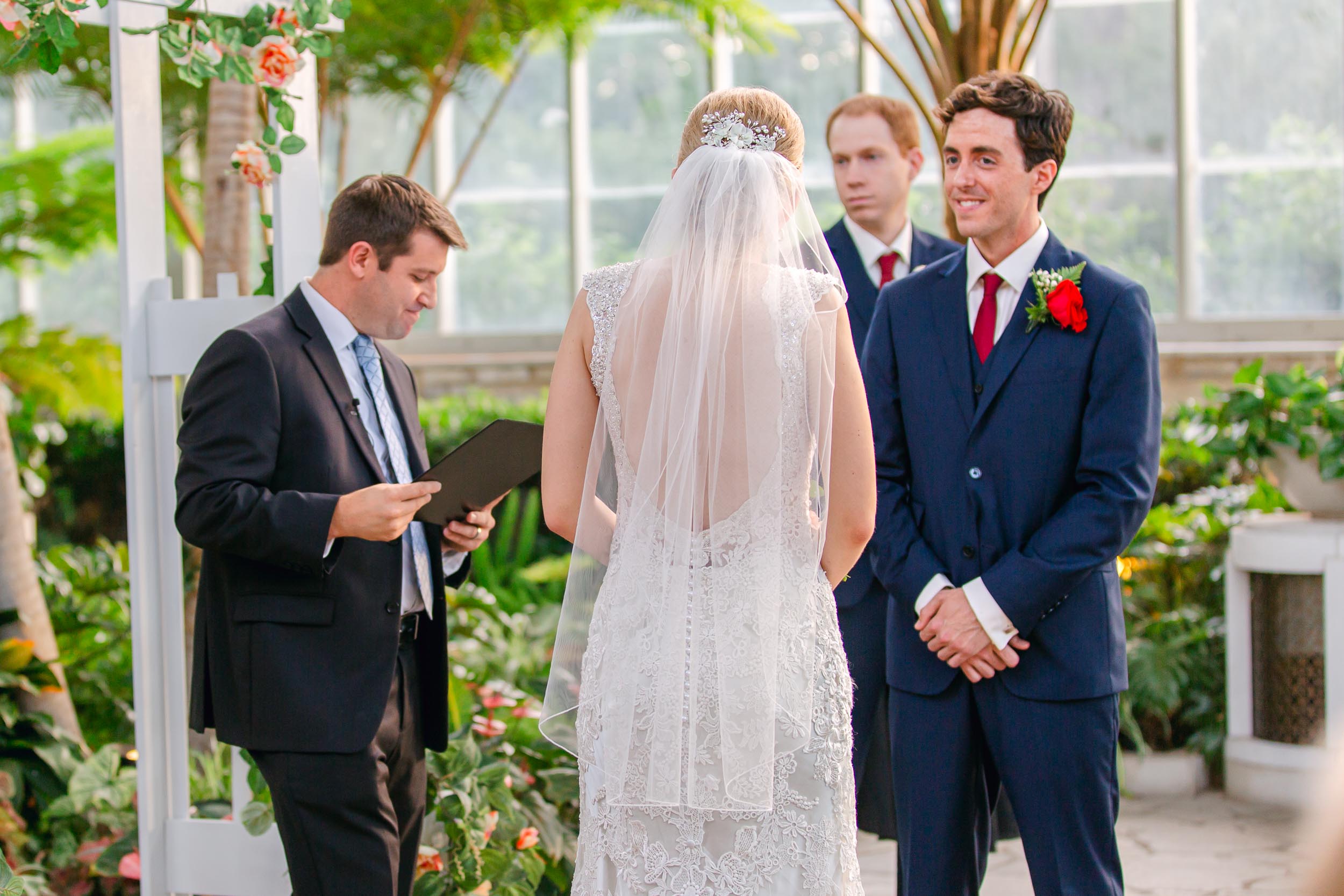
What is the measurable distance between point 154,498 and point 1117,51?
7.15 metres

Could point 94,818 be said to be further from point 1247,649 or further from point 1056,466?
point 1247,649

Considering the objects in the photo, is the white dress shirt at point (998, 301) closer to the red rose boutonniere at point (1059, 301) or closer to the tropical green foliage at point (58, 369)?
the red rose boutonniere at point (1059, 301)

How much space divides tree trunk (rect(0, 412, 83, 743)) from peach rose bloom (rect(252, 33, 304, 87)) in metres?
1.87

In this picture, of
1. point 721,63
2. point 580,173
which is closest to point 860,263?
point 721,63

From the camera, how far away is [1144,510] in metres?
2.61

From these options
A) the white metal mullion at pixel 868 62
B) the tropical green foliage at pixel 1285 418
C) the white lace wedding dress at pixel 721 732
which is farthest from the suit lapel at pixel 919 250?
the white metal mullion at pixel 868 62

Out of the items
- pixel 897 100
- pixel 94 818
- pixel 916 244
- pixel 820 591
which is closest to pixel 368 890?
pixel 820 591

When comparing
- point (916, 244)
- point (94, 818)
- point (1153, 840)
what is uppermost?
point (916, 244)

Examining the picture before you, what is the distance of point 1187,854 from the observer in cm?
431

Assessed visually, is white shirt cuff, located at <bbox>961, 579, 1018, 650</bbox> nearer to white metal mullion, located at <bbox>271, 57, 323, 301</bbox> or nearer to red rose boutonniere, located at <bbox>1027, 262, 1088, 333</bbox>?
red rose boutonniere, located at <bbox>1027, 262, 1088, 333</bbox>

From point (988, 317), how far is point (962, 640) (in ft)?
2.37

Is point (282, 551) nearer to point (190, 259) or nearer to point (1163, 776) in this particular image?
point (1163, 776)

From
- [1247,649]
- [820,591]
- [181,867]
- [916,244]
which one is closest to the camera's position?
[820,591]

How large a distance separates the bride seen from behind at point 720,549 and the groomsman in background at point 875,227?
1.23 metres
